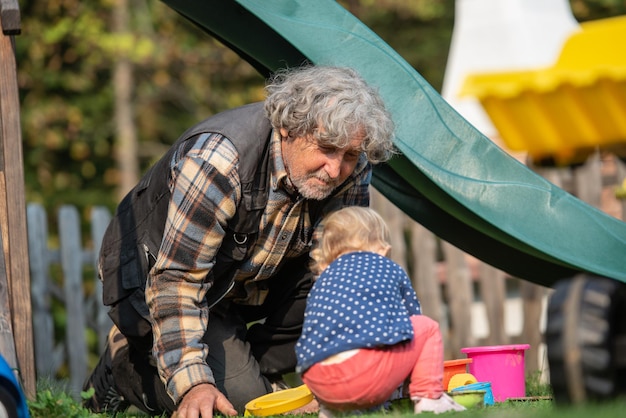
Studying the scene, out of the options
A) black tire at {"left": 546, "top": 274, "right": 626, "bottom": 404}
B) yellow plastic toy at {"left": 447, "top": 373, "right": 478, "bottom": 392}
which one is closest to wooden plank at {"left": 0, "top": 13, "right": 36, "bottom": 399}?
yellow plastic toy at {"left": 447, "top": 373, "right": 478, "bottom": 392}

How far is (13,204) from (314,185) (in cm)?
98

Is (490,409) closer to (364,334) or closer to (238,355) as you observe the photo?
(364,334)

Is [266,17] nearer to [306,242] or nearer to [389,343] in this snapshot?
[306,242]

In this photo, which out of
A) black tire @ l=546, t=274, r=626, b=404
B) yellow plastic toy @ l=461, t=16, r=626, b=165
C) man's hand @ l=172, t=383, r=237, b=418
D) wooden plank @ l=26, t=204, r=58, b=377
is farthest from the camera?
wooden plank @ l=26, t=204, r=58, b=377

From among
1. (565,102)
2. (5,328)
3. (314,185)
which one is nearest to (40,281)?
(314,185)

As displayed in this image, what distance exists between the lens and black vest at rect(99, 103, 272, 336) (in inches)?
139

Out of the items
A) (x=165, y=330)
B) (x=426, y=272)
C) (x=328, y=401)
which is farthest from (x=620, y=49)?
(x=426, y=272)

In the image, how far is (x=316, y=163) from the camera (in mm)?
3402

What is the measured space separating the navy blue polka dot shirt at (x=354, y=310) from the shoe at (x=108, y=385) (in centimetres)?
159

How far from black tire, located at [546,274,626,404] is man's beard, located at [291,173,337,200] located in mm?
1148

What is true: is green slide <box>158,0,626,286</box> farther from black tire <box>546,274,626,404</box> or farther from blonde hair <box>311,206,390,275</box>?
black tire <box>546,274,626,404</box>

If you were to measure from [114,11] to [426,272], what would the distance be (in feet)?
23.7

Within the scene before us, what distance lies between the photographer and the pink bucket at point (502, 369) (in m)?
3.77

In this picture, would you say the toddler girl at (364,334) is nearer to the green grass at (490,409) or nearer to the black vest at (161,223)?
the green grass at (490,409)
